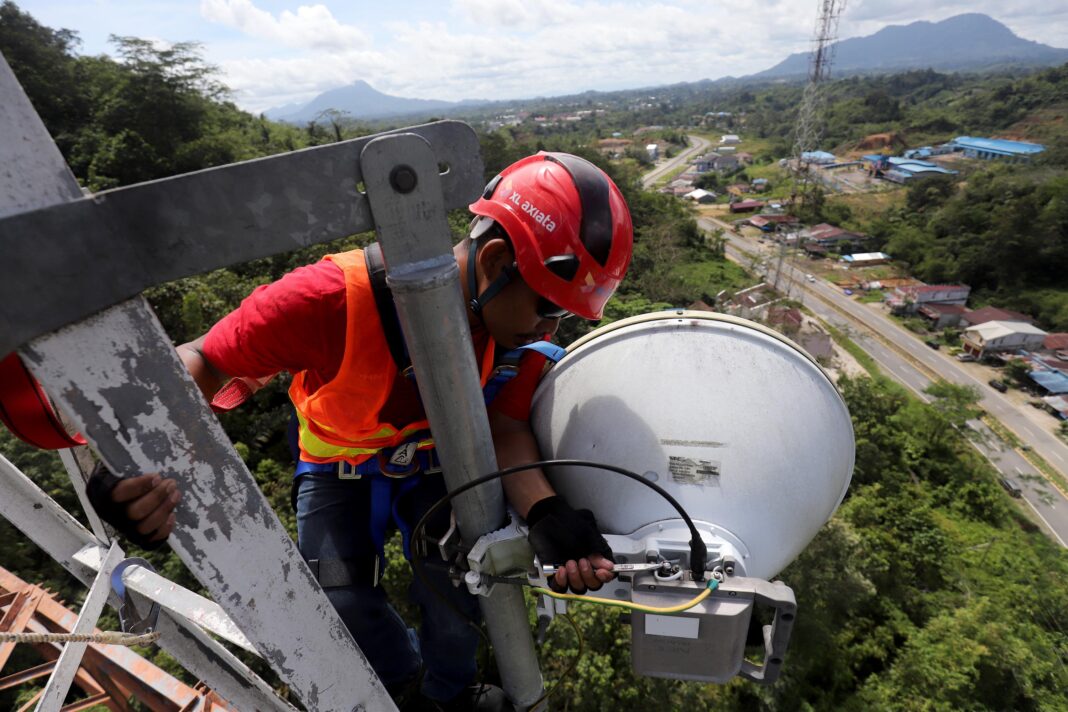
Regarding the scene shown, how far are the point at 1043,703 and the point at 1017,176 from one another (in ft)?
148

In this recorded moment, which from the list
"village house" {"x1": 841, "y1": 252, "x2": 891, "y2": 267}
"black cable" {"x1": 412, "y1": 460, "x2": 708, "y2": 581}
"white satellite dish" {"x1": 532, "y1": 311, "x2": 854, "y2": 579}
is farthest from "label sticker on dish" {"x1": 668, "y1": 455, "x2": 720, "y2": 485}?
"village house" {"x1": 841, "y1": 252, "x2": 891, "y2": 267}

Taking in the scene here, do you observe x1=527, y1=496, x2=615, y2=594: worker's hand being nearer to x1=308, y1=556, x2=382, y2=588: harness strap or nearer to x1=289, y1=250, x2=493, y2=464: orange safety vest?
x1=289, y1=250, x2=493, y2=464: orange safety vest

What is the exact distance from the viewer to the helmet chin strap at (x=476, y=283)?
1599 mm

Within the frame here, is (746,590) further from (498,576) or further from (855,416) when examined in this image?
(855,416)

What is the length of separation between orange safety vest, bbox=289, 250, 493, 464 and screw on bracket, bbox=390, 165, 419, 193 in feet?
2.10

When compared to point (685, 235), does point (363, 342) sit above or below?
above

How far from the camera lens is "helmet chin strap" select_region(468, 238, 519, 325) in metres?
1.60

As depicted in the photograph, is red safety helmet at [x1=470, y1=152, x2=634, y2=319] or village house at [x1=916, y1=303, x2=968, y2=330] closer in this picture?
red safety helmet at [x1=470, y1=152, x2=634, y2=319]

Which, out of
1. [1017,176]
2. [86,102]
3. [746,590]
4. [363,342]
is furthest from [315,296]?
[1017,176]

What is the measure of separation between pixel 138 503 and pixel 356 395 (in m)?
0.80

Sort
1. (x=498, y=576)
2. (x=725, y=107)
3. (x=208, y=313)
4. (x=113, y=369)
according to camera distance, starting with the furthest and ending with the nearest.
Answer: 1. (x=725, y=107)
2. (x=208, y=313)
3. (x=498, y=576)
4. (x=113, y=369)

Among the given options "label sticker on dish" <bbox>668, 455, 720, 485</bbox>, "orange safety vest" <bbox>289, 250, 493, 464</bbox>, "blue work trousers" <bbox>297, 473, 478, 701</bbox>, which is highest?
"orange safety vest" <bbox>289, 250, 493, 464</bbox>

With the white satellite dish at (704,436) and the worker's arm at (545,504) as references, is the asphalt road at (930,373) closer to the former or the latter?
the white satellite dish at (704,436)

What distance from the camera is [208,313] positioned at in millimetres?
10125
